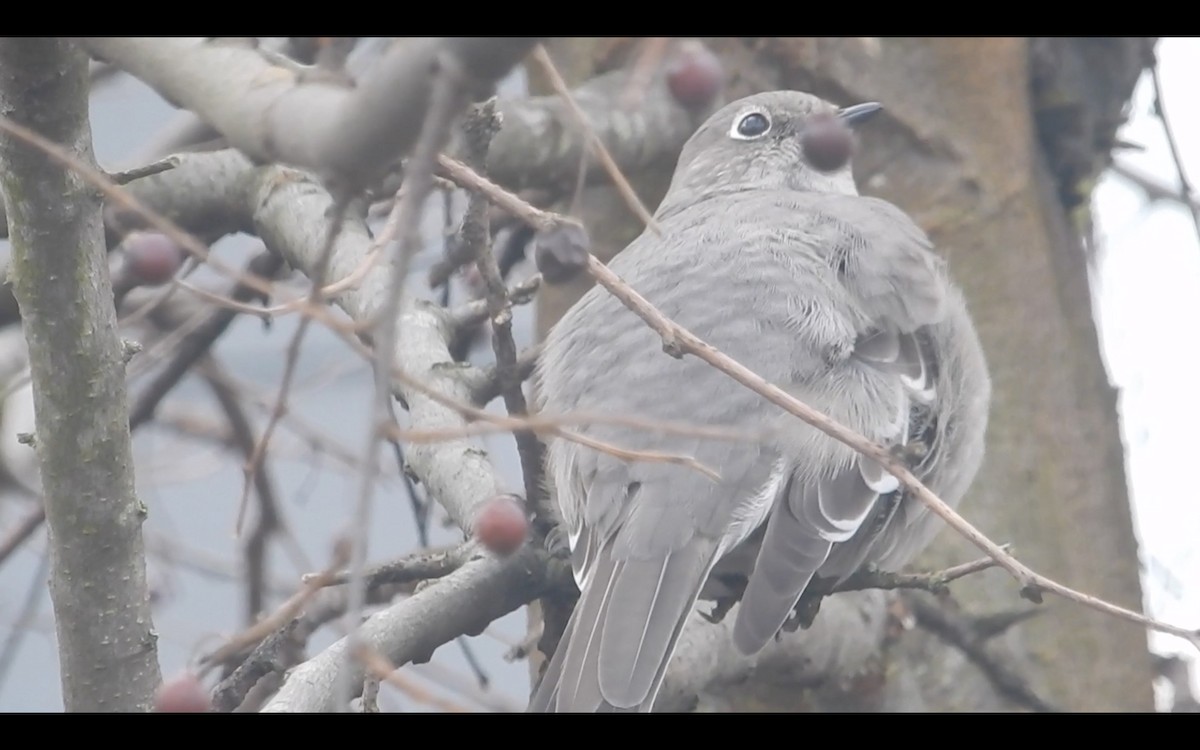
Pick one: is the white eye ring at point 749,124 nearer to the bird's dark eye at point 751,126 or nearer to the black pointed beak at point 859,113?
the bird's dark eye at point 751,126

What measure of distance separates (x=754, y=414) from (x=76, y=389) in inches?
56.8

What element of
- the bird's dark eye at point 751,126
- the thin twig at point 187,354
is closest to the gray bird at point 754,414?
the bird's dark eye at point 751,126

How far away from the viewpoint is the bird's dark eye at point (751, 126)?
4781 millimetres

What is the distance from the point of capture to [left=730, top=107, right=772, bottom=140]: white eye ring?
4777 millimetres

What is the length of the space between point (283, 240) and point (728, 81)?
176 centimetres

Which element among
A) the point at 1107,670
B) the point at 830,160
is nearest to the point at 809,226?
the point at 830,160

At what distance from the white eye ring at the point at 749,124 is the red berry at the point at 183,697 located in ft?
10.3

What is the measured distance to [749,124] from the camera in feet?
15.8

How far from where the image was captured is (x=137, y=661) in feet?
8.36

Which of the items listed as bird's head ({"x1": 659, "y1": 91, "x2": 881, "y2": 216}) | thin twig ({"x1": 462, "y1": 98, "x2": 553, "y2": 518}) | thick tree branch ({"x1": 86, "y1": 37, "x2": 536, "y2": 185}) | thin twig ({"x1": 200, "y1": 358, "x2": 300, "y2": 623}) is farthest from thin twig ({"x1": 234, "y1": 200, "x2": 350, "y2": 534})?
bird's head ({"x1": 659, "y1": 91, "x2": 881, "y2": 216})

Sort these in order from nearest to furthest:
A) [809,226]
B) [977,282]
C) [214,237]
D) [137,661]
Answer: [137,661] < [809,226] < [214,237] < [977,282]

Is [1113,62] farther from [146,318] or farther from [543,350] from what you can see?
[146,318]

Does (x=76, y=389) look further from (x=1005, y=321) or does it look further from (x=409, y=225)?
(x=1005, y=321)

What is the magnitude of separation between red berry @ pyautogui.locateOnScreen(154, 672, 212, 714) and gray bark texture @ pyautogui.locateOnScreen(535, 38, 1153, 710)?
7.10 feet
